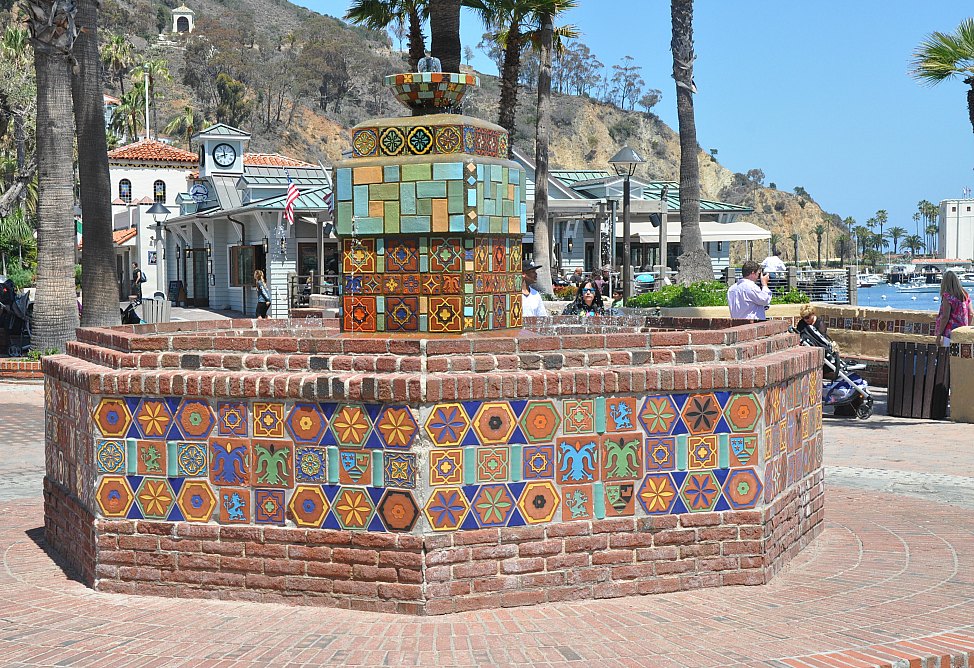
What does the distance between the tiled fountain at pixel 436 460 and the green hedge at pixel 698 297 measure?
1365 centimetres

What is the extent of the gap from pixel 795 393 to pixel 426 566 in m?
2.49

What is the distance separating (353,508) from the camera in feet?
18.0

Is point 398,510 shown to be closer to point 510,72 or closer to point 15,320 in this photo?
point 15,320

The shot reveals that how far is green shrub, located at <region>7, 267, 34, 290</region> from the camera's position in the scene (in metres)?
37.6

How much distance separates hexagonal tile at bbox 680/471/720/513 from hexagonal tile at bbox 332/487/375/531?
1641 millimetres

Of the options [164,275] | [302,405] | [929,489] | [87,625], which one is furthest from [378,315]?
[164,275]

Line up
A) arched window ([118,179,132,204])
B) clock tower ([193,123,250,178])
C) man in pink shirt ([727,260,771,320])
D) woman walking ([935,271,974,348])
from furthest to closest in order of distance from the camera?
arched window ([118,179,132,204]) → clock tower ([193,123,250,178]) → woman walking ([935,271,974,348]) → man in pink shirt ([727,260,771,320])

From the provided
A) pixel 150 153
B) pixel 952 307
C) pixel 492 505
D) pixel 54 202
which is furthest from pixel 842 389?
pixel 150 153

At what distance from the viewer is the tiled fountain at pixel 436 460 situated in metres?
5.40

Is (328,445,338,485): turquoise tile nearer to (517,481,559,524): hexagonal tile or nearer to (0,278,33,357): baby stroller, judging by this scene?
(517,481,559,524): hexagonal tile

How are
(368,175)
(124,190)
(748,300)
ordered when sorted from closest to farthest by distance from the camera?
(368,175) < (748,300) < (124,190)

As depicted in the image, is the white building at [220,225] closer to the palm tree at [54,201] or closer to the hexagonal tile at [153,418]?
the palm tree at [54,201]

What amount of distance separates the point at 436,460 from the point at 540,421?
563mm

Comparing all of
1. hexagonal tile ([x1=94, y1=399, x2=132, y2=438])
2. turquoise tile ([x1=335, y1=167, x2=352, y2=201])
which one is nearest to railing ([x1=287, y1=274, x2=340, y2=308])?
turquoise tile ([x1=335, y1=167, x2=352, y2=201])
